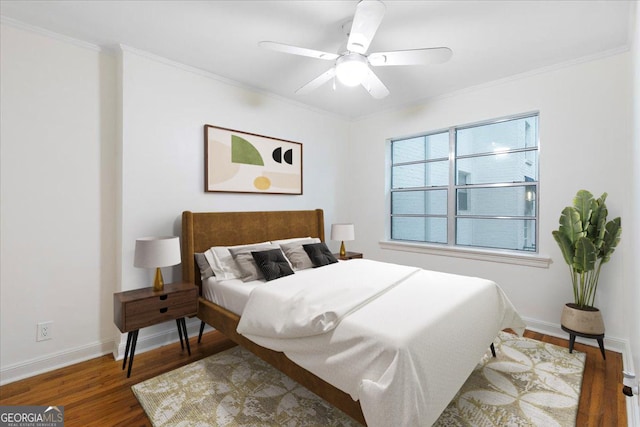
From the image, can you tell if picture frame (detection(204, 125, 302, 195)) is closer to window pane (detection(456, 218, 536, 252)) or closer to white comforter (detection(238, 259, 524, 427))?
white comforter (detection(238, 259, 524, 427))

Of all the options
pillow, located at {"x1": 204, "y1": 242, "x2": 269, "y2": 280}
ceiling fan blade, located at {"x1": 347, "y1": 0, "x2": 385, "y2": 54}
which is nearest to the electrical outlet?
pillow, located at {"x1": 204, "y1": 242, "x2": 269, "y2": 280}

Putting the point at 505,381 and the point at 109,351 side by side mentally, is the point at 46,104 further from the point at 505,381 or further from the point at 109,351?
the point at 505,381

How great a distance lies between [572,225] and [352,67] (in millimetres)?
2372

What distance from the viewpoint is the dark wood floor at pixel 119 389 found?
1862 millimetres

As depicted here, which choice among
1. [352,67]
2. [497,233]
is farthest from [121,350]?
[497,233]

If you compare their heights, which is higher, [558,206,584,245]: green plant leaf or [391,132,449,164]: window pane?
[391,132,449,164]: window pane

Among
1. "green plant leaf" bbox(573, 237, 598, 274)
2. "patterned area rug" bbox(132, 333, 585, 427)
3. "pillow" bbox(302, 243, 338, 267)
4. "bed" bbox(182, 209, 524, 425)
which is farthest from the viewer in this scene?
"pillow" bbox(302, 243, 338, 267)

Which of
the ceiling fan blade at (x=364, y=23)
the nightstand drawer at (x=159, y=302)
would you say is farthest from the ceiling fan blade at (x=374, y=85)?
the nightstand drawer at (x=159, y=302)

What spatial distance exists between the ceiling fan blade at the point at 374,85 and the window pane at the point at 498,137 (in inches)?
67.8

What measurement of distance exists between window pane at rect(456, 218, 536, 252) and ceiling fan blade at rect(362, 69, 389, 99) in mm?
2130

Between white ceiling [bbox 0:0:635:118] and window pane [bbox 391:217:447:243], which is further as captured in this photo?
window pane [bbox 391:217:447:243]

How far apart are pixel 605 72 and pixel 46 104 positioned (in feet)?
16.2

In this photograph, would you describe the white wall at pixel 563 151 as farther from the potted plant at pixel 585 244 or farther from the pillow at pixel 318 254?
the pillow at pixel 318 254

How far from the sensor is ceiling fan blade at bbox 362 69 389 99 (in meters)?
2.37
